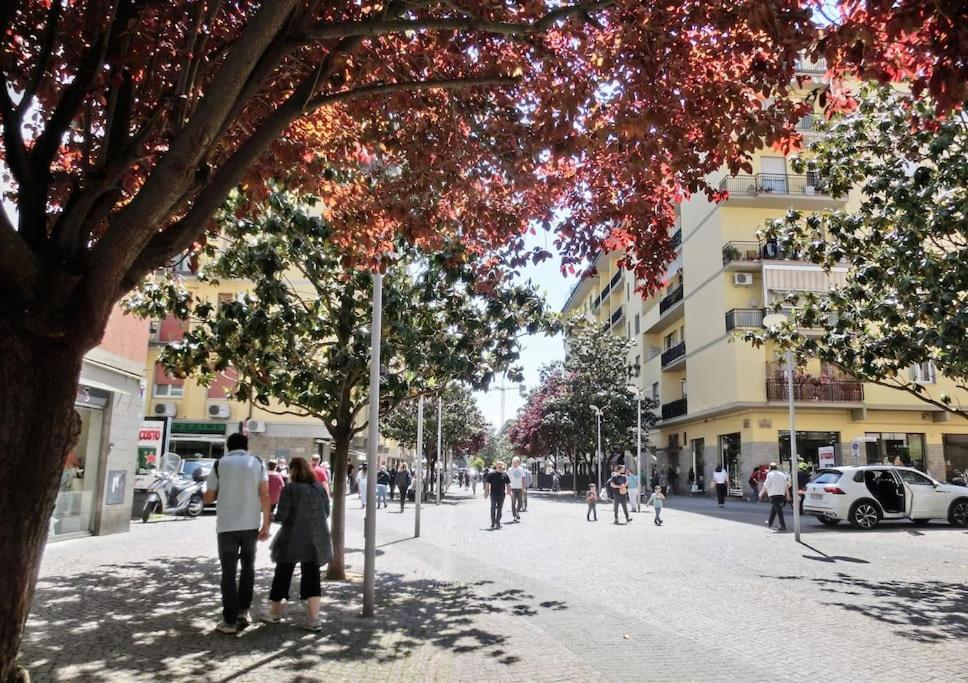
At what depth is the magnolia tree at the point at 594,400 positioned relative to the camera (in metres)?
44.3

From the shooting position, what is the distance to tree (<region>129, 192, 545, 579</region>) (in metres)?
10.2

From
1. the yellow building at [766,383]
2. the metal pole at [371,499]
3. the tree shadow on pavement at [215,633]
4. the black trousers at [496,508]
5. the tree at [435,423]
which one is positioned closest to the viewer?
the tree shadow on pavement at [215,633]

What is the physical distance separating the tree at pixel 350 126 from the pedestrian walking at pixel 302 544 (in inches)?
103

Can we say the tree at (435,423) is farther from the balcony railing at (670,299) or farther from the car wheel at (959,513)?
the car wheel at (959,513)

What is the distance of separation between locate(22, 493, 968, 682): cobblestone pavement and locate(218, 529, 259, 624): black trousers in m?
0.25

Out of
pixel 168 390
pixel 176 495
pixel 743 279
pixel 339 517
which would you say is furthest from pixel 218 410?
pixel 339 517

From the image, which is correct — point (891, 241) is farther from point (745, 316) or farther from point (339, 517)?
point (745, 316)

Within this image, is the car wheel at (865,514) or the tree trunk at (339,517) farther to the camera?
the car wheel at (865,514)

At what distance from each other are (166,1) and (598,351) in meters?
41.1

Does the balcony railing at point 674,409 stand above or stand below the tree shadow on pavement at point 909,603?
above

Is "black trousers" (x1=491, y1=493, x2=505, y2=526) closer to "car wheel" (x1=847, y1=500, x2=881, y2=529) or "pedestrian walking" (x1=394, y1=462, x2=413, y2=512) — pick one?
"pedestrian walking" (x1=394, y1=462, x2=413, y2=512)

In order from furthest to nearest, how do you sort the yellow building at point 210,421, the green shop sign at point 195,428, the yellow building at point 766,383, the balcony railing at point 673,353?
the balcony railing at point 673,353
the green shop sign at point 195,428
the yellow building at point 210,421
the yellow building at point 766,383

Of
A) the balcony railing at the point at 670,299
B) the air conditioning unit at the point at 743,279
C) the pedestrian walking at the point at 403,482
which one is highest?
the balcony railing at the point at 670,299

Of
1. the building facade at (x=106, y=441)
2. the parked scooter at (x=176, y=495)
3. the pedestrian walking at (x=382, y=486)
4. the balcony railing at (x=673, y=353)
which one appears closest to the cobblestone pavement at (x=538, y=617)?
the building facade at (x=106, y=441)
